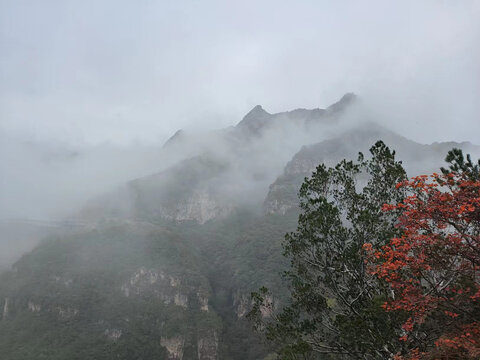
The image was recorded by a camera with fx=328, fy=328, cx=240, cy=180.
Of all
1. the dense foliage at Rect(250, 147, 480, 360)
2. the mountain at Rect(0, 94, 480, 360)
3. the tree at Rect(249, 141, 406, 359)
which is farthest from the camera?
the mountain at Rect(0, 94, 480, 360)

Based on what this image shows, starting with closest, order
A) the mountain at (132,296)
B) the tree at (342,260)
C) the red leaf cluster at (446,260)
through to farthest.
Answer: the red leaf cluster at (446,260) < the tree at (342,260) < the mountain at (132,296)

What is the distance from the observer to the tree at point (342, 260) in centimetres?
1492

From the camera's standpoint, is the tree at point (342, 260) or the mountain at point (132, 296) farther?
A: the mountain at point (132, 296)

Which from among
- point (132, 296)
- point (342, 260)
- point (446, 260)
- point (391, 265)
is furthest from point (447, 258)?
point (132, 296)

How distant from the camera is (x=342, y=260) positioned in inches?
623

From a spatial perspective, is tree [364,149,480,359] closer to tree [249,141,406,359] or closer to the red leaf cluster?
the red leaf cluster

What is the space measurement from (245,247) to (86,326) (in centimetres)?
9388

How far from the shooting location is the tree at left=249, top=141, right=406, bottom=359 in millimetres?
14922

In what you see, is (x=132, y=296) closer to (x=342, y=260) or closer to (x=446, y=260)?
(x=342, y=260)

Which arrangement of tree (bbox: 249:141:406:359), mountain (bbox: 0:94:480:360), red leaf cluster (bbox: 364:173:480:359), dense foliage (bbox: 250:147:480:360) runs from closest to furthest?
red leaf cluster (bbox: 364:173:480:359), dense foliage (bbox: 250:147:480:360), tree (bbox: 249:141:406:359), mountain (bbox: 0:94:480:360)

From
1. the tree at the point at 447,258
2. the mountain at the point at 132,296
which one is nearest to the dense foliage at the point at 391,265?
the tree at the point at 447,258

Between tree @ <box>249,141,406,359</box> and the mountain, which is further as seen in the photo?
the mountain

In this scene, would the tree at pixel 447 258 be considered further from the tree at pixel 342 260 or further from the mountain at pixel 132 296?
the mountain at pixel 132 296

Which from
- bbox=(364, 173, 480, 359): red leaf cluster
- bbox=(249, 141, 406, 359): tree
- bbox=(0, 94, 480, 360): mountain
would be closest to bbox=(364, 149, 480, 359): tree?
bbox=(364, 173, 480, 359): red leaf cluster
